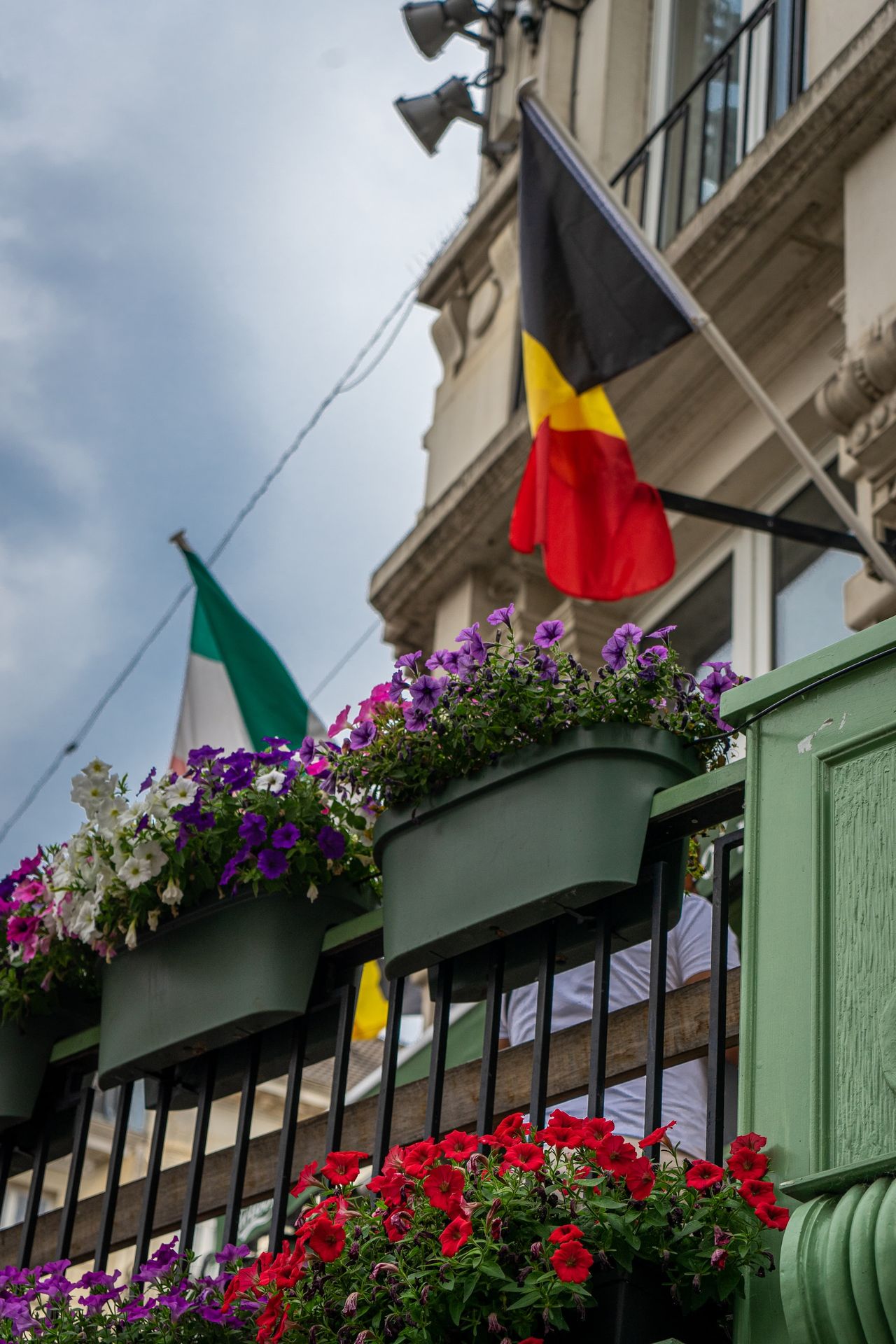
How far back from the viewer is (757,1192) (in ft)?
9.36

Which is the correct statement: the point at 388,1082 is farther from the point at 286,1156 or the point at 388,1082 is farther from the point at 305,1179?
the point at 305,1179

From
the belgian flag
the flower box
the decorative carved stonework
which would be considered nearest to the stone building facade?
the decorative carved stonework

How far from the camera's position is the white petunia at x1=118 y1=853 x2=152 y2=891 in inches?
165

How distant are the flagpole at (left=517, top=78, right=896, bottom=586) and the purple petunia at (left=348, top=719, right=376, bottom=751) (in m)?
2.96

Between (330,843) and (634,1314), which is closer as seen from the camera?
(634,1314)

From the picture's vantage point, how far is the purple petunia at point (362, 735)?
387 cm

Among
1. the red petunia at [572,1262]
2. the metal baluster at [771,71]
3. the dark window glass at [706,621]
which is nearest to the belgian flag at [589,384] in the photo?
the dark window glass at [706,621]

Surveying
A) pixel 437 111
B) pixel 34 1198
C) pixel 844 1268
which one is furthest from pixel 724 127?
pixel 844 1268

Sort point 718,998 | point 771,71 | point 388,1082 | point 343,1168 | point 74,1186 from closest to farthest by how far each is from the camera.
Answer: point 718,998 < point 343,1168 < point 388,1082 < point 74,1186 < point 771,71

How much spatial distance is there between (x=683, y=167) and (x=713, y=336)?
3061mm

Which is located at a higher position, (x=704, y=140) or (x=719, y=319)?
(x=704, y=140)

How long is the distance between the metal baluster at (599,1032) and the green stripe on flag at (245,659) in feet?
21.3

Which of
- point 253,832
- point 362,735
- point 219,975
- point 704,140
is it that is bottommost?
point 219,975

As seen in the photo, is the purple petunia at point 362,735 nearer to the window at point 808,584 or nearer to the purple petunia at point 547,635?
the purple petunia at point 547,635
